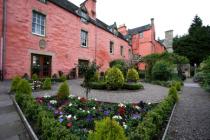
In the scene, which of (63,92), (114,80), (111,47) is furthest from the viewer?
(111,47)

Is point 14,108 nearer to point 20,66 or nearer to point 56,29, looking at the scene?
point 20,66

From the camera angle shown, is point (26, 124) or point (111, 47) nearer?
point (26, 124)

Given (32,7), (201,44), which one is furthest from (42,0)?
(201,44)

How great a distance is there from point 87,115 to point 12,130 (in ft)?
6.93

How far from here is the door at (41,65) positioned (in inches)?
575

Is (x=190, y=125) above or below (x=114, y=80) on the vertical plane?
below

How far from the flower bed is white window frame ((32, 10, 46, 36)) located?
345 inches

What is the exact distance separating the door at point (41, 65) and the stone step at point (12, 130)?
10031 mm

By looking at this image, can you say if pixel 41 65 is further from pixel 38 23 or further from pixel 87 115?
pixel 87 115

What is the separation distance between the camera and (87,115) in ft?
18.8

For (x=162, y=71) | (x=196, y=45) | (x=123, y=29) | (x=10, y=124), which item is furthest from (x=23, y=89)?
(x=196, y=45)

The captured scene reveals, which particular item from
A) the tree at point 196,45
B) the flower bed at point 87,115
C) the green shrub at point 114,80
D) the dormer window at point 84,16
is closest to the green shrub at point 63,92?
the flower bed at point 87,115

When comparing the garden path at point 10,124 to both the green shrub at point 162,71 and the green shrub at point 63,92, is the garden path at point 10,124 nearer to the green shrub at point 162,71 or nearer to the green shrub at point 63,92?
the green shrub at point 63,92

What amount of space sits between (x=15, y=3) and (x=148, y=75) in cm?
1694
